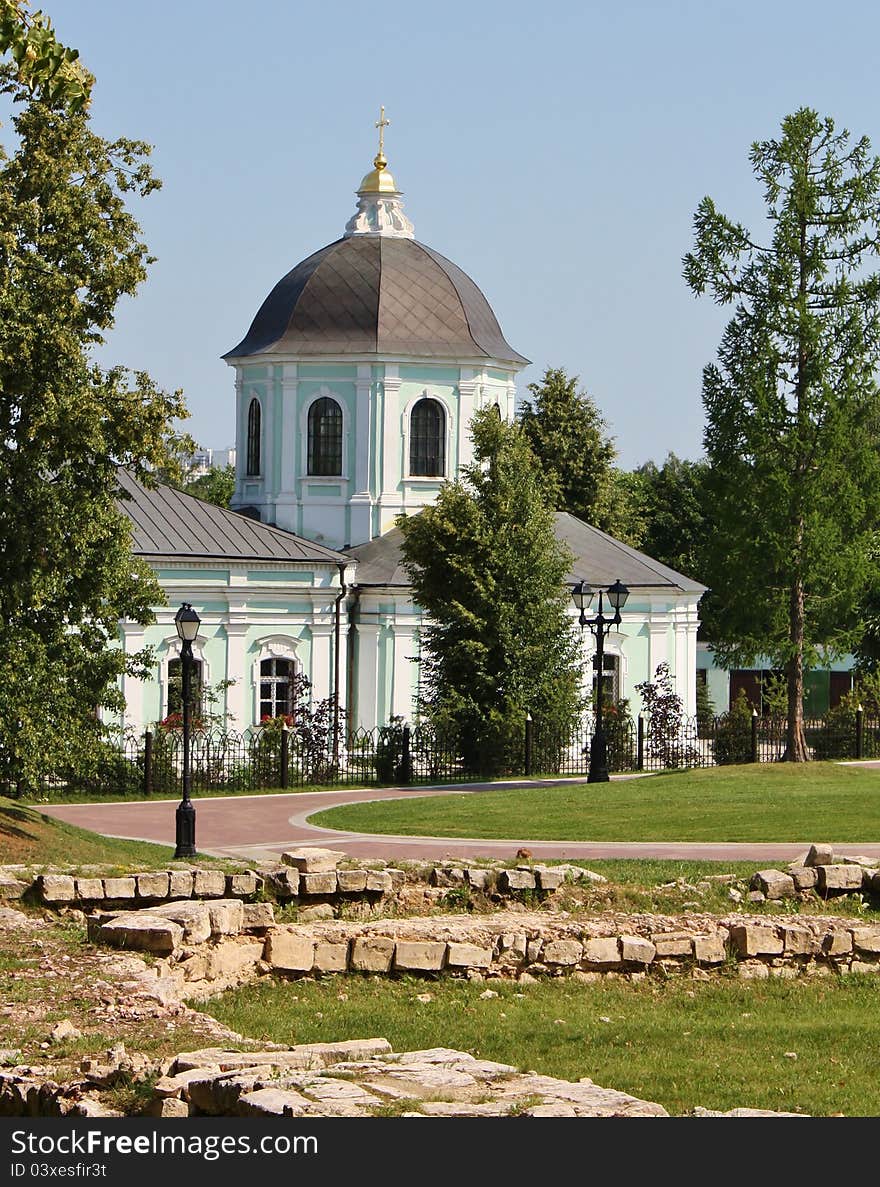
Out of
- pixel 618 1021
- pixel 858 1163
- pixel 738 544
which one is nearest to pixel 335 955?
pixel 618 1021

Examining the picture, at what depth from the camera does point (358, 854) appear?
22.6 metres

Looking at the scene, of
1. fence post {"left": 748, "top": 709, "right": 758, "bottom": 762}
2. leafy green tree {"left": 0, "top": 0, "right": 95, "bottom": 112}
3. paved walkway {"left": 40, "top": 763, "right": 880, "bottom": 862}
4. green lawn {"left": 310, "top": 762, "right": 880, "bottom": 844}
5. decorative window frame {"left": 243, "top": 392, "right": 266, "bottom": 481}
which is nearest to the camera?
leafy green tree {"left": 0, "top": 0, "right": 95, "bottom": 112}

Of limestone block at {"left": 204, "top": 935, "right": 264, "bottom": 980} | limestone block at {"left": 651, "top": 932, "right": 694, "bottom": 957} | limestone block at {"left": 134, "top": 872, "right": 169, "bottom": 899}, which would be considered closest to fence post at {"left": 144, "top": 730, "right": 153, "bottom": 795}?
limestone block at {"left": 134, "top": 872, "right": 169, "bottom": 899}

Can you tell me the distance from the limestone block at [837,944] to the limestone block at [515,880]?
115 inches

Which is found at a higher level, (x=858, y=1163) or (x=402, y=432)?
(x=402, y=432)

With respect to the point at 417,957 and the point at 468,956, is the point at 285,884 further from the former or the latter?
the point at 468,956

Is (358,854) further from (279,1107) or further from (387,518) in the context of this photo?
(387,518)

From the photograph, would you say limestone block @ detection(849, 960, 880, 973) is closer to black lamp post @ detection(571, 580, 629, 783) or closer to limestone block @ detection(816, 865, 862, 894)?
limestone block @ detection(816, 865, 862, 894)

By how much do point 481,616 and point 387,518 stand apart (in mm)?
8058

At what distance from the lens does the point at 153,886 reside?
591 inches

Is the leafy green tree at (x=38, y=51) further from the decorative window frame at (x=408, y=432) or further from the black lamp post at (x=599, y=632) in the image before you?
the decorative window frame at (x=408, y=432)

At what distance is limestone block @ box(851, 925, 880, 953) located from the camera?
1462 cm

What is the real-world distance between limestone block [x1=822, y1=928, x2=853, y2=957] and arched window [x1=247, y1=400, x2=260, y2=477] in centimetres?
3093

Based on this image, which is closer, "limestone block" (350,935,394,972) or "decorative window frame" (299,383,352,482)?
"limestone block" (350,935,394,972)
